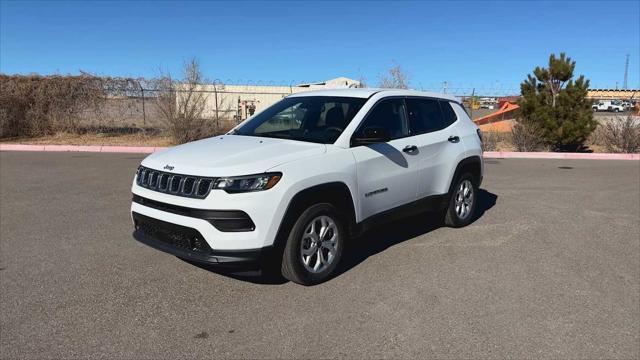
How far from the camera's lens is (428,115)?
19.9 ft

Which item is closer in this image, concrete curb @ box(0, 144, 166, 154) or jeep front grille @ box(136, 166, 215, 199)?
jeep front grille @ box(136, 166, 215, 199)

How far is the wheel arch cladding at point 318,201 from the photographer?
13.6 ft

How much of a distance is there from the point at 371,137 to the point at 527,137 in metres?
13.7

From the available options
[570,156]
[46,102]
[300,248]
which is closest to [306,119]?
[300,248]

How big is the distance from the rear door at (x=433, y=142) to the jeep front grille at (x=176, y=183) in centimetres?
251

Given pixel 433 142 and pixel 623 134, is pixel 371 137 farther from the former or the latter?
pixel 623 134

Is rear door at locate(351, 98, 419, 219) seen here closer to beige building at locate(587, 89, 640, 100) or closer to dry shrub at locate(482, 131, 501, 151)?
dry shrub at locate(482, 131, 501, 151)

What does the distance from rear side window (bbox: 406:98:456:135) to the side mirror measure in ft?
3.14

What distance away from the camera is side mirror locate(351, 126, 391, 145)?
4.73m

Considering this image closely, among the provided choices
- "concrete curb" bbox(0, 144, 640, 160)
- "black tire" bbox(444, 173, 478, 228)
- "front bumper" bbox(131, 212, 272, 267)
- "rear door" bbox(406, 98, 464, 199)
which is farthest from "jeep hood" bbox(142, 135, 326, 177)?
"concrete curb" bbox(0, 144, 640, 160)

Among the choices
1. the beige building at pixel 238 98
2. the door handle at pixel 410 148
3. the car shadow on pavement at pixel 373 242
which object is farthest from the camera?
the beige building at pixel 238 98

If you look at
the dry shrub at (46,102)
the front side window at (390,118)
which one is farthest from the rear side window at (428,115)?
the dry shrub at (46,102)

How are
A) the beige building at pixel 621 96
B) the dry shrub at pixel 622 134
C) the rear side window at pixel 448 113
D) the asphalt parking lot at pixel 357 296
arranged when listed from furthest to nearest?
the beige building at pixel 621 96 → the dry shrub at pixel 622 134 → the rear side window at pixel 448 113 → the asphalt parking lot at pixel 357 296

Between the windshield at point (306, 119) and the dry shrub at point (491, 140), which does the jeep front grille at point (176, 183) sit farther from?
the dry shrub at point (491, 140)
